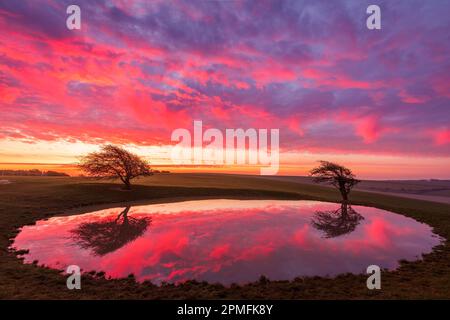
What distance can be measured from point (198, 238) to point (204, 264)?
6139 millimetres

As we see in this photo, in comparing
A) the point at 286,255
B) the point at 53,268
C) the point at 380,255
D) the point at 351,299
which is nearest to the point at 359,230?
the point at 380,255

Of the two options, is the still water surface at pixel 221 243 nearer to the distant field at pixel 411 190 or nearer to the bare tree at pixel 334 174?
the bare tree at pixel 334 174

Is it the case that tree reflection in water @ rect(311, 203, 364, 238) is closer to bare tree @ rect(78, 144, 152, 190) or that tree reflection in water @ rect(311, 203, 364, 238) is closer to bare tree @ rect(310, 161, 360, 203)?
bare tree @ rect(310, 161, 360, 203)

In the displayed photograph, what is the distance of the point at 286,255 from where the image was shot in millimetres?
18578

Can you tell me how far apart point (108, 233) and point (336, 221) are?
26.5 meters

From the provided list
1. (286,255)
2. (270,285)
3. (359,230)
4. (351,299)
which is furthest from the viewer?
(359,230)

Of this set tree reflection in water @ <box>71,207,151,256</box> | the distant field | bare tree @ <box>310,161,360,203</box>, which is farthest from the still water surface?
the distant field

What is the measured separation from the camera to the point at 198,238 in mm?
22562

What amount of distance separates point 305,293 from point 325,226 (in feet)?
57.7

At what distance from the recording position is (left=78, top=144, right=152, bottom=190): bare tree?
51375 millimetres
